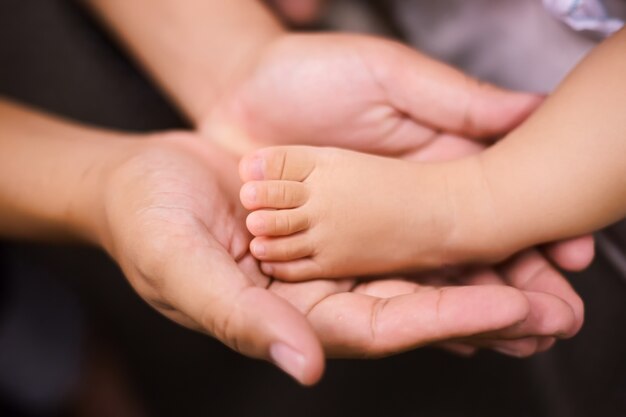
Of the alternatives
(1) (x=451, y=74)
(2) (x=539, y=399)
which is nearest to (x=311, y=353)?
(1) (x=451, y=74)

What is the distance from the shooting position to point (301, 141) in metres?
0.73

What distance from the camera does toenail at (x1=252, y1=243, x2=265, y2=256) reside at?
0.56m

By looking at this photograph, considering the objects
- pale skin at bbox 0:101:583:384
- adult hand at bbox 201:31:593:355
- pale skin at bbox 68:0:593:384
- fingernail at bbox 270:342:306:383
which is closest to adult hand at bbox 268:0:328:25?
pale skin at bbox 68:0:593:384

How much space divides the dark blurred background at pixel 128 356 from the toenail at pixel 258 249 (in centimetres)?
42

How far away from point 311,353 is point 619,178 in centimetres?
34

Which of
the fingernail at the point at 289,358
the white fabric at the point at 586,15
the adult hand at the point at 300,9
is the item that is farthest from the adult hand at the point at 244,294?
the adult hand at the point at 300,9

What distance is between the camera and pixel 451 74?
0.69m

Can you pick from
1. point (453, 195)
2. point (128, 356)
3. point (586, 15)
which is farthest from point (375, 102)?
point (128, 356)

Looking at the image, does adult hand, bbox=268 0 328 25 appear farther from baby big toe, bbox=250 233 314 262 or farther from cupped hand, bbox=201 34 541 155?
baby big toe, bbox=250 233 314 262

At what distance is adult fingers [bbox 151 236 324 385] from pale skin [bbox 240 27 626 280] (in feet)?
0.26

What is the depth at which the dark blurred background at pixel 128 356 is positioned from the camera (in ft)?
2.97

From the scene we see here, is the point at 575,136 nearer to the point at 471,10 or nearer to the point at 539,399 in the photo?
the point at 471,10

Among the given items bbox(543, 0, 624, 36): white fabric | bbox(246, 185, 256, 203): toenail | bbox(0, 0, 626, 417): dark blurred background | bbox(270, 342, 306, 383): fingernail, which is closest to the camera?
bbox(270, 342, 306, 383): fingernail

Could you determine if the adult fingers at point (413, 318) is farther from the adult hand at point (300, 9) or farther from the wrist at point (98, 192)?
the adult hand at point (300, 9)
